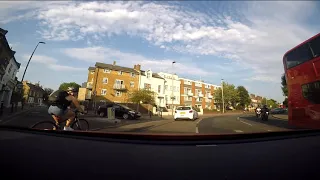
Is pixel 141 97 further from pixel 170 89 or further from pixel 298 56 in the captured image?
pixel 298 56

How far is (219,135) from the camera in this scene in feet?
4.09

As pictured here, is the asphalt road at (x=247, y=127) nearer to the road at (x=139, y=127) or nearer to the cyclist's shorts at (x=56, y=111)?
the road at (x=139, y=127)

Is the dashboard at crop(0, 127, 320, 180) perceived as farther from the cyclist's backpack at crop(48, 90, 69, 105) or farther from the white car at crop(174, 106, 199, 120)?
the white car at crop(174, 106, 199, 120)

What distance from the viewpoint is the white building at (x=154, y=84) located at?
4580 centimetres

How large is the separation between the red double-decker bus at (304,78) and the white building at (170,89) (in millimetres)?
44469

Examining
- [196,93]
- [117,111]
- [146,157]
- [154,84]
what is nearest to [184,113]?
[117,111]

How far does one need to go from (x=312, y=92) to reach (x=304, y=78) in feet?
1.20

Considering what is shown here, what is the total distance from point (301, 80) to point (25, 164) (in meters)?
5.55

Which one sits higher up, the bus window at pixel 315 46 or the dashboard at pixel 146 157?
the bus window at pixel 315 46

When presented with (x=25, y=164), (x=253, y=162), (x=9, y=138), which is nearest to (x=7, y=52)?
(x=9, y=138)

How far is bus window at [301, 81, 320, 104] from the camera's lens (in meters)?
4.40

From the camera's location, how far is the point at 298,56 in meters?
4.86

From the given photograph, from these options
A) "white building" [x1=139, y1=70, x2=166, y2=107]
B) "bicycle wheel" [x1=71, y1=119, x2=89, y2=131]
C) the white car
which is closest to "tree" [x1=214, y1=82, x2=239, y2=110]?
"white building" [x1=139, y1=70, x2=166, y2=107]

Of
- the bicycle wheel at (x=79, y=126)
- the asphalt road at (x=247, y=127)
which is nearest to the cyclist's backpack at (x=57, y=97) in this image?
the bicycle wheel at (x=79, y=126)
